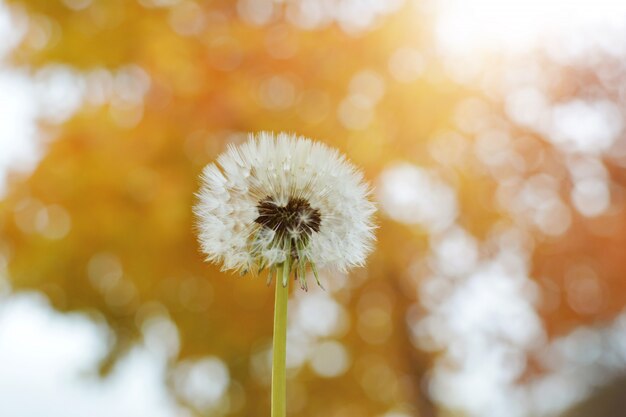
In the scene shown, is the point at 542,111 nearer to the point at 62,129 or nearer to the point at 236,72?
the point at 236,72

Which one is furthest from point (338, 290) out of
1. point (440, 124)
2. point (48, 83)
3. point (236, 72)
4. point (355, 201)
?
point (355, 201)

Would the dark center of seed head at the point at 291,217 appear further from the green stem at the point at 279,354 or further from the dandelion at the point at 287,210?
the green stem at the point at 279,354

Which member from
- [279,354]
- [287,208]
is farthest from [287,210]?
[279,354]

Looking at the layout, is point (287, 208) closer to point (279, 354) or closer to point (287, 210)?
point (287, 210)

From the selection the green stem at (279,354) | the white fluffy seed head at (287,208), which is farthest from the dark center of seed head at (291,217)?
the green stem at (279,354)

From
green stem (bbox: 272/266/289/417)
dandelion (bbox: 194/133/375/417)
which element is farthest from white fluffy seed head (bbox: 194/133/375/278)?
green stem (bbox: 272/266/289/417)

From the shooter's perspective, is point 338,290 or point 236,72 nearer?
point 236,72

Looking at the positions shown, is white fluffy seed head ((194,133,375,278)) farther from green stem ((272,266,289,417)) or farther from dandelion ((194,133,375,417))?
green stem ((272,266,289,417))
